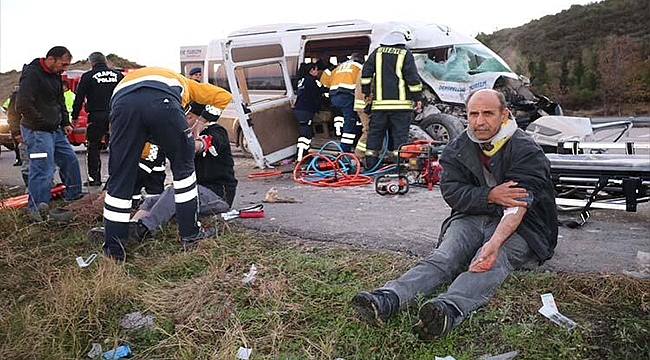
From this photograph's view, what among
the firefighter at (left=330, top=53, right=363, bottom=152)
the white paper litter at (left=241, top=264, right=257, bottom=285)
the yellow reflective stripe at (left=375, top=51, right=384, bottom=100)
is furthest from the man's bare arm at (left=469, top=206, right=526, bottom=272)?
the firefighter at (left=330, top=53, right=363, bottom=152)

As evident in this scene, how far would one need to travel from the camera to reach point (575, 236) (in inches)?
166

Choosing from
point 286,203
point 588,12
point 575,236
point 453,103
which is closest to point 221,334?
point 575,236

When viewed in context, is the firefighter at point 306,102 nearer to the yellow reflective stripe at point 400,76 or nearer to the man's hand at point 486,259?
the yellow reflective stripe at point 400,76

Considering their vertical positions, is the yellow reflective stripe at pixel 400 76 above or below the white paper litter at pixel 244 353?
above

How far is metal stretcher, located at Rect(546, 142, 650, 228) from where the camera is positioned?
420 cm

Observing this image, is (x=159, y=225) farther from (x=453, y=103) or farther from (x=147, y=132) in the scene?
(x=453, y=103)

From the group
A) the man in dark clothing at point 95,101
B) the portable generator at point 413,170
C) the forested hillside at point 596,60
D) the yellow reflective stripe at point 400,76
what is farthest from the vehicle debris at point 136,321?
the forested hillside at point 596,60

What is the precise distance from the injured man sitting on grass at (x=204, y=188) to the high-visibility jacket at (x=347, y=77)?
3.59m

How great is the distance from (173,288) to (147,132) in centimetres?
114

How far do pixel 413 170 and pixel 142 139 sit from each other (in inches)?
134

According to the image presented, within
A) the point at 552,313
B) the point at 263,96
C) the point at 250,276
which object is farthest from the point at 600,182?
the point at 263,96

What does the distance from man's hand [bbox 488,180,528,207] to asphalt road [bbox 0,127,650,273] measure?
65 centimetres

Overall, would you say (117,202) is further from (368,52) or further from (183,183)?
(368,52)

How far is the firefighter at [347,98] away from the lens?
8172 mm
